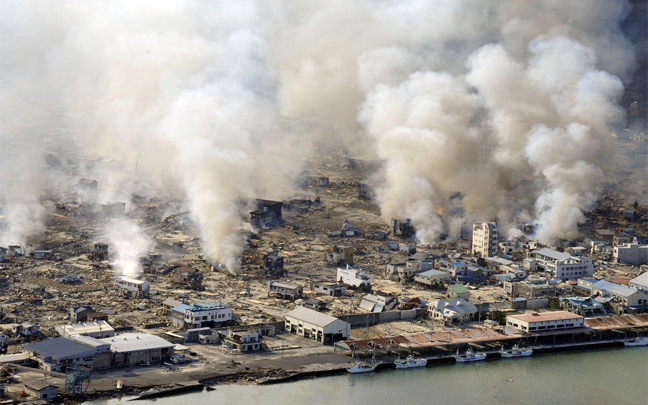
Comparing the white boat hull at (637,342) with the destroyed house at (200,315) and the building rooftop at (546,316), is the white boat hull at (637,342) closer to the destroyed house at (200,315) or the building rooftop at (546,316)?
the building rooftop at (546,316)

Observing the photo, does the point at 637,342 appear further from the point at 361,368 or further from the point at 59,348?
the point at 59,348

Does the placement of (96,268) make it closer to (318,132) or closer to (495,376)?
(495,376)

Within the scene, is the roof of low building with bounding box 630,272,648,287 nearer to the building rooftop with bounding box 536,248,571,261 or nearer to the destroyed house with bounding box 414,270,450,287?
the building rooftop with bounding box 536,248,571,261

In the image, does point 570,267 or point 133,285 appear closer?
point 133,285

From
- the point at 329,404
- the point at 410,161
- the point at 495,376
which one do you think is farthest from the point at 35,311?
the point at 410,161

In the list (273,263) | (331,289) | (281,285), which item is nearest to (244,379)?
(281,285)

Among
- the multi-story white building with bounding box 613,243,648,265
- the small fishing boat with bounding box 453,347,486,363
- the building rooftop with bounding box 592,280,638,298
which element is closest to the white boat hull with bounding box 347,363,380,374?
the small fishing boat with bounding box 453,347,486,363

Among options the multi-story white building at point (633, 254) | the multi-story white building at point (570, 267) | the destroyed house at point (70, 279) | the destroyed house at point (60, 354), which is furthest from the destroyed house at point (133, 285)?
the multi-story white building at point (633, 254)
